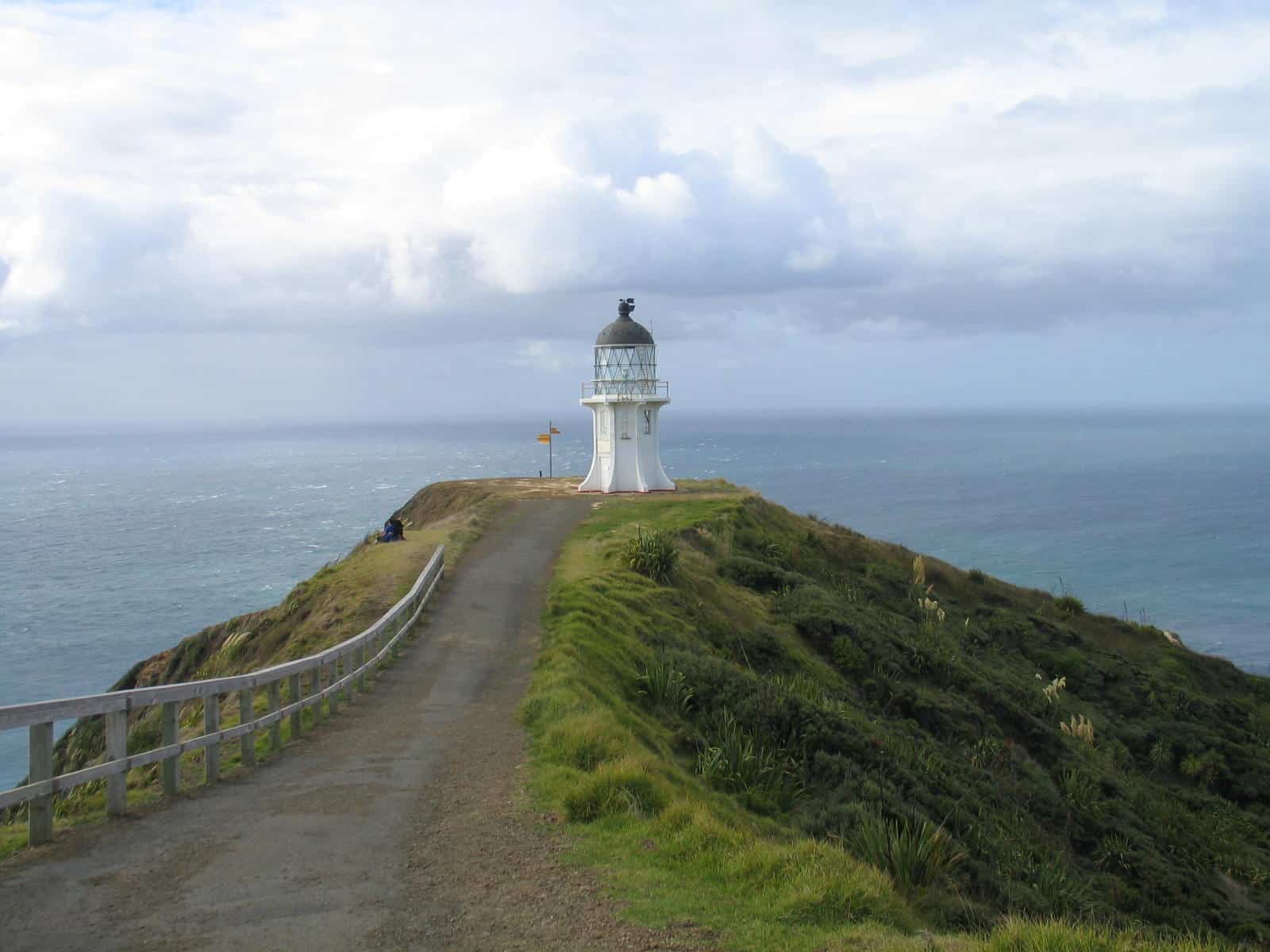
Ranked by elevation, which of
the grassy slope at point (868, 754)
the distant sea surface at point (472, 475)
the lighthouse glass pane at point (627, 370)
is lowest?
the distant sea surface at point (472, 475)

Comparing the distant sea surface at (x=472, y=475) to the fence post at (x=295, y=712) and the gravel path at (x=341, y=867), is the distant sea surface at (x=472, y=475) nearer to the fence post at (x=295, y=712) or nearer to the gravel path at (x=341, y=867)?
the fence post at (x=295, y=712)

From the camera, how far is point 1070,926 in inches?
256

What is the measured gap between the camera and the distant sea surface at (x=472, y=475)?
46.6m

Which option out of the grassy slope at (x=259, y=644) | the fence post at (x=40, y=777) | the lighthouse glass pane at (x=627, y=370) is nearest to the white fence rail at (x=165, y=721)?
the fence post at (x=40, y=777)

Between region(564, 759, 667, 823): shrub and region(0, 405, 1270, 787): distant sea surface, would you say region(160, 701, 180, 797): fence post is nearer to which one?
region(564, 759, 667, 823): shrub

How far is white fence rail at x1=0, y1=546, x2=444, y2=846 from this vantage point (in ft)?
22.9

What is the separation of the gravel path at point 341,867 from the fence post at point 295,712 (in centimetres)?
28

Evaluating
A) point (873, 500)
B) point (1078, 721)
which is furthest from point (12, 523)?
point (1078, 721)

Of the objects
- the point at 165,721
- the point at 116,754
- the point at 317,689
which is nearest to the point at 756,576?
the point at 317,689

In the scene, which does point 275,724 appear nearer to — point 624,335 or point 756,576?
point 756,576

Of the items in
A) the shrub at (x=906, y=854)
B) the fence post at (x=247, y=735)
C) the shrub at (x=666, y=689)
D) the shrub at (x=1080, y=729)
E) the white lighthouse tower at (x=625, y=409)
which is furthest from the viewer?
the white lighthouse tower at (x=625, y=409)

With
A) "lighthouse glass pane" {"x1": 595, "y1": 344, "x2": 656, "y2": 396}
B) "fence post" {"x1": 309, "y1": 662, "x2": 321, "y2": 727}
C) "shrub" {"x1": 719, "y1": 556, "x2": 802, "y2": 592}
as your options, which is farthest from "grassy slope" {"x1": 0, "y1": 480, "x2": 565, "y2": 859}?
"lighthouse glass pane" {"x1": 595, "y1": 344, "x2": 656, "y2": 396}

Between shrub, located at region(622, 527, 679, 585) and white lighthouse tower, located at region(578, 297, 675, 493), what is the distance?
14.8 metres

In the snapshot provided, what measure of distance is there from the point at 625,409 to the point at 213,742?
92.6 feet
